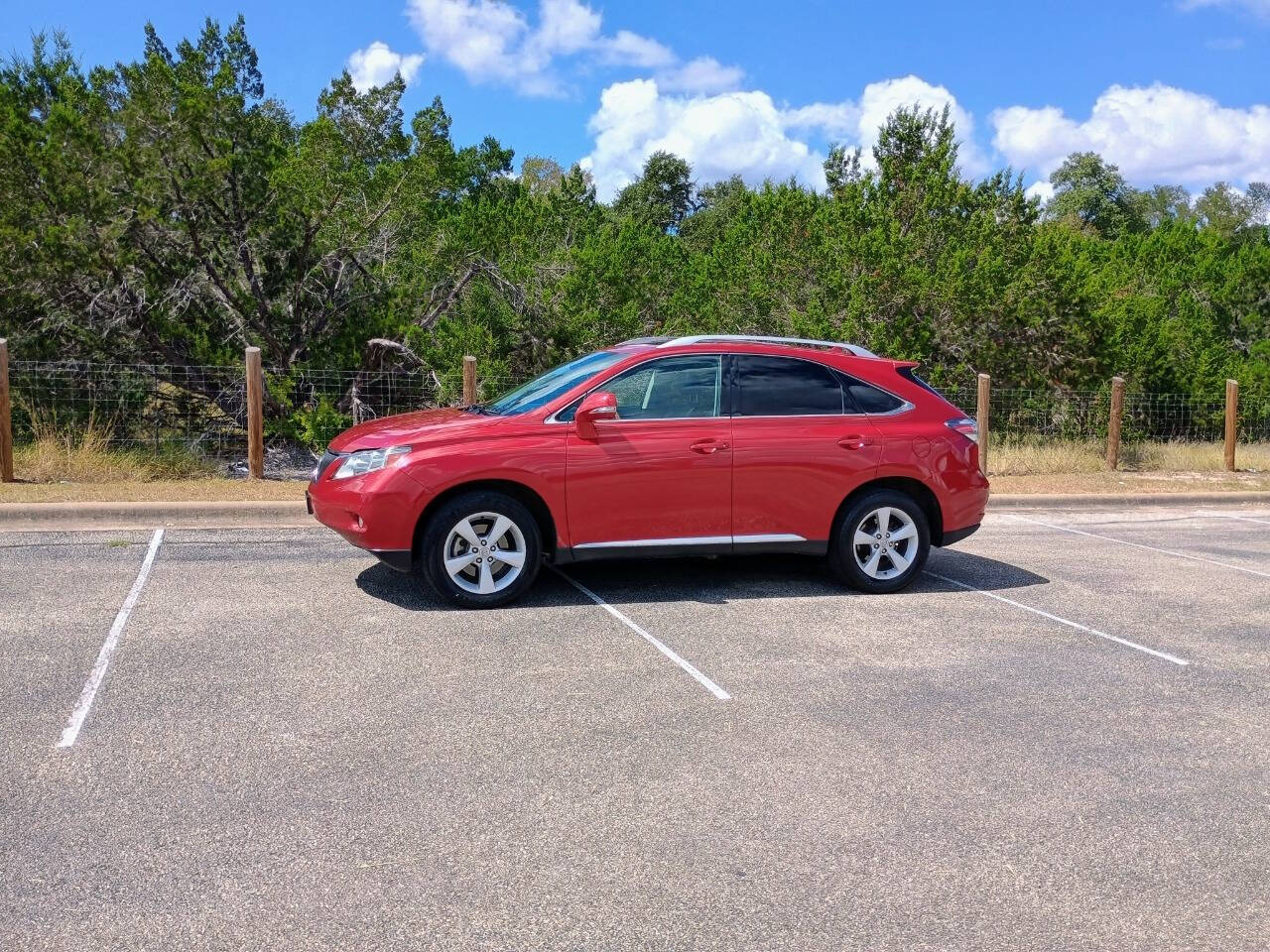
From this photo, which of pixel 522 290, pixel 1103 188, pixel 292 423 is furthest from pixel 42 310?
pixel 1103 188

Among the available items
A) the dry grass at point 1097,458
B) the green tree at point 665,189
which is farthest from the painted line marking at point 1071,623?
the green tree at point 665,189

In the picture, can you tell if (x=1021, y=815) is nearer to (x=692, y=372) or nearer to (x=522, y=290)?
(x=692, y=372)

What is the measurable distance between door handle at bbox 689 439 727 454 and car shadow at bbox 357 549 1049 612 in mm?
917

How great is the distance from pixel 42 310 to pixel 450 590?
1020 cm

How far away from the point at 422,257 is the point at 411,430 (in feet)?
32.4

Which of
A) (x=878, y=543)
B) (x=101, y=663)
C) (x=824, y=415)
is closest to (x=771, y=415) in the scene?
(x=824, y=415)

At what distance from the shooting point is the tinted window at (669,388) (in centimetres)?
737

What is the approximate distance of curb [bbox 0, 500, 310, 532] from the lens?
32.8 feet

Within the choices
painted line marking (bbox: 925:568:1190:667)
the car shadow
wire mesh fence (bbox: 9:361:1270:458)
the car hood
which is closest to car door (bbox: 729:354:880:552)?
the car shadow

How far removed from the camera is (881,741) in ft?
16.1

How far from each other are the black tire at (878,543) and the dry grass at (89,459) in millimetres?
8222

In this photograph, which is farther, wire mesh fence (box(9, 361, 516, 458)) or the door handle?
wire mesh fence (box(9, 361, 516, 458))

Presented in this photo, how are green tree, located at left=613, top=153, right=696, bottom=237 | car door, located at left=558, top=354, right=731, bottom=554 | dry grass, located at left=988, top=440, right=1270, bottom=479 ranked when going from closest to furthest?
car door, located at left=558, top=354, right=731, bottom=554, dry grass, located at left=988, top=440, right=1270, bottom=479, green tree, located at left=613, top=153, right=696, bottom=237

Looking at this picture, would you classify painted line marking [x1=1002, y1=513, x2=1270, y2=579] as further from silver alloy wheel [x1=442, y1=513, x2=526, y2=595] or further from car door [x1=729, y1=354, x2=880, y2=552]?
silver alloy wheel [x1=442, y1=513, x2=526, y2=595]
